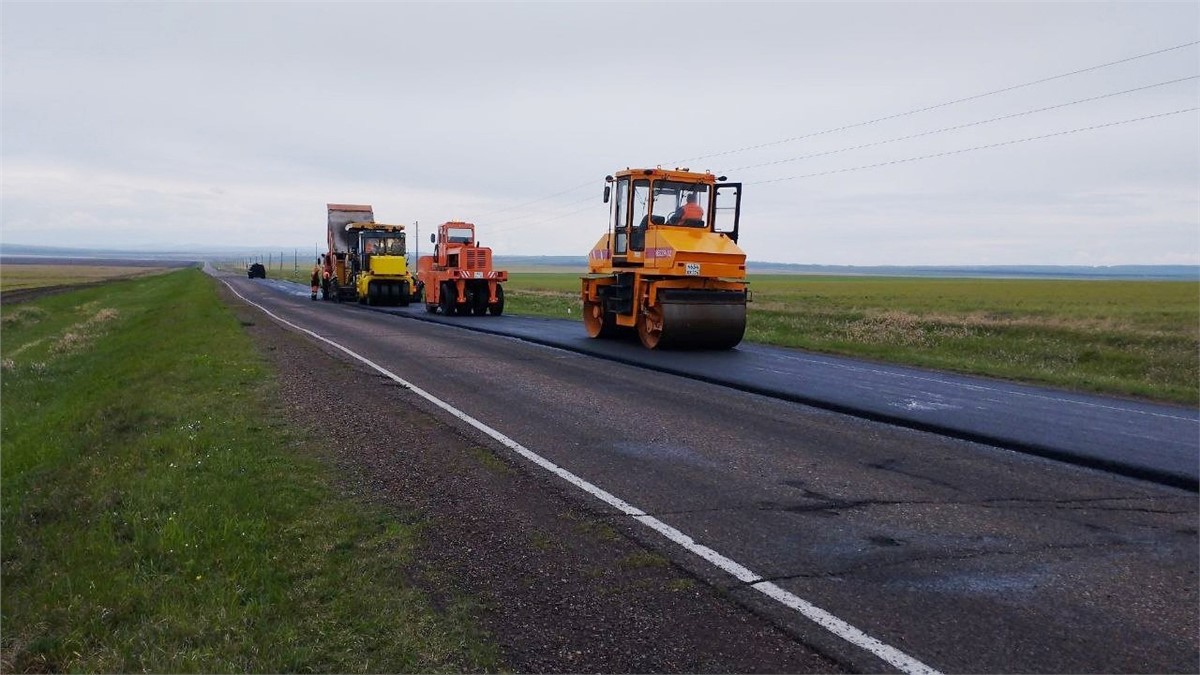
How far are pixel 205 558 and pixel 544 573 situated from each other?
6.84 ft

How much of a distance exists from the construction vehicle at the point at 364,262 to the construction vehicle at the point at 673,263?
20.2 metres

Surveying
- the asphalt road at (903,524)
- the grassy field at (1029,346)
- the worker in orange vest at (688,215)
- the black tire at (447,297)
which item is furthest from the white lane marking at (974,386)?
the black tire at (447,297)

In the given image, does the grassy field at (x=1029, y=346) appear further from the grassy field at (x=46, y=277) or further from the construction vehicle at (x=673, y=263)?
the grassy field at (x=46, y=277)

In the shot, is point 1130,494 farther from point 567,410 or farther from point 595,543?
point 567,410

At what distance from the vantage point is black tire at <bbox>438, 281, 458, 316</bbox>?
1246 inches

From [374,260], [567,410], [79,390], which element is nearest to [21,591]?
[567,410]

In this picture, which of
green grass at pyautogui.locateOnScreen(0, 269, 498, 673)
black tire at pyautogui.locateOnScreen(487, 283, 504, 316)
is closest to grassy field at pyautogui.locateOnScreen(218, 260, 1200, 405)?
black tire at pyautogui.locateOnScreen(487, 283, 504, 316)

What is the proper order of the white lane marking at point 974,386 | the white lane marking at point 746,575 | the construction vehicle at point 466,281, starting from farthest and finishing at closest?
1. the construction vehicle at point 466,281
2. the white lane marking at point 974,386
3. the white lane marking at point 746,575

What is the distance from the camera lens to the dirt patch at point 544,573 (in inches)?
169

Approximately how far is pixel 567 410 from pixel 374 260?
29632mm

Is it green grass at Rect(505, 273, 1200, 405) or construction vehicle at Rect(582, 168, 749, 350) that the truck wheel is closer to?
green grass at Rect(505, 273, 1200, 405)

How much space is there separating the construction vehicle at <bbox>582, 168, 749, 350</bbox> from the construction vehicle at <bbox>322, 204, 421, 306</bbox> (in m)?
20.2

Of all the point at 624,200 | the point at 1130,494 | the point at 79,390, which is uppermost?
the point at 624,200

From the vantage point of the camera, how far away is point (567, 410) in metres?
10.9
